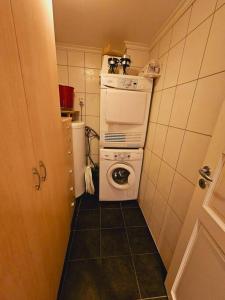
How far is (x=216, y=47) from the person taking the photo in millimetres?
756

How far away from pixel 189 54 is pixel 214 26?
20 centimetres

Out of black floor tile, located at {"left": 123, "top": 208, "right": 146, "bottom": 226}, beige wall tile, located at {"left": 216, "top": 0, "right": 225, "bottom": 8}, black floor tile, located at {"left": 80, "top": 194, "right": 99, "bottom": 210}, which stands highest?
beige wall tile, located at {"left": 216, "top": 0, "right": 225, "bottom": 8}

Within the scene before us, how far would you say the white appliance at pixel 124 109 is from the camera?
1.50 m

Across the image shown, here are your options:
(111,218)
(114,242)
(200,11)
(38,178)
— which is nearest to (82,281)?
(114,242)

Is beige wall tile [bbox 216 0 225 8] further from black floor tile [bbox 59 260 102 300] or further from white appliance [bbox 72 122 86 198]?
black floor tile [bbox 59 260 102 300]

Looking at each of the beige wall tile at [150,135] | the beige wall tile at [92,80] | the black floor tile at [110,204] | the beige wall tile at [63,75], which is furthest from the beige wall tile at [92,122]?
the black floor tile at [110,204]

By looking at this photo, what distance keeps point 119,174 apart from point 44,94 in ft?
4.94

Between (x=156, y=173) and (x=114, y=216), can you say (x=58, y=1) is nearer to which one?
(x=156, y=173)

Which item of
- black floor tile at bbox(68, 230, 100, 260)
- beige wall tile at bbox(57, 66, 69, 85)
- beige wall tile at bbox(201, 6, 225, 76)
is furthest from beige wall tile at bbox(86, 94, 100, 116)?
black floor tile at bbox(68, 230, 100, 260)

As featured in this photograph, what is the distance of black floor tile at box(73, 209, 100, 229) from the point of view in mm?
1568

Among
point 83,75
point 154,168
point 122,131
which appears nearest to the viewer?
point 154,168

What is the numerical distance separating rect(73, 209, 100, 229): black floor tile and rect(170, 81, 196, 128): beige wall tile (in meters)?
1.42

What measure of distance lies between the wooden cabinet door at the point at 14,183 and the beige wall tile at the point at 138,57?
5.39 feet

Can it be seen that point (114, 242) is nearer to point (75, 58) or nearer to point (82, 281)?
point (82, 281)
